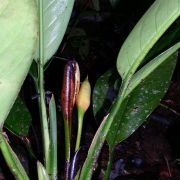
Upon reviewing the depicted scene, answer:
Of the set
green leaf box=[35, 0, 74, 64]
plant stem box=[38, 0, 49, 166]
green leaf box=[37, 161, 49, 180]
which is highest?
green leaf box=[35, 0, 74, 64]

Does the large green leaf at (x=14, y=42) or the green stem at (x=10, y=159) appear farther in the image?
the green stem at (x=10, y=159)

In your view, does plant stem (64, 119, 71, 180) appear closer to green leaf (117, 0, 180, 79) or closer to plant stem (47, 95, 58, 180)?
plant stem (47, 95, 58, 180)

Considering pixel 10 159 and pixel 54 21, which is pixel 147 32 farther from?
pixel 10 159

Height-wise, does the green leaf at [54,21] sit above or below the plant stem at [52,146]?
above

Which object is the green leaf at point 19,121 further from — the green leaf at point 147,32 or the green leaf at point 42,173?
the green leaf at point 147,32

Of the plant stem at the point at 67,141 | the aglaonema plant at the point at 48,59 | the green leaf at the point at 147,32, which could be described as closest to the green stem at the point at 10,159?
the aglaonema plant at the point at 48,59

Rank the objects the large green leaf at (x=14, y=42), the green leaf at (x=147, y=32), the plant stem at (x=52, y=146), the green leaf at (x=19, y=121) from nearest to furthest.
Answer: the large green leaf at (x=14, y=42)
the green leaf at (x=147, y=32)
the plant stem at (x=52, y=146)
the green leaf at (x=19, y=121)

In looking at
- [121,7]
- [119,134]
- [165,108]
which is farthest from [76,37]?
[119,134]

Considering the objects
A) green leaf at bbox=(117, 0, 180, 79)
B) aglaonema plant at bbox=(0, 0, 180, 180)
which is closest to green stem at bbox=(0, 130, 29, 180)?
aglaonema plant at bbox=(0, 0, 180, 180)
